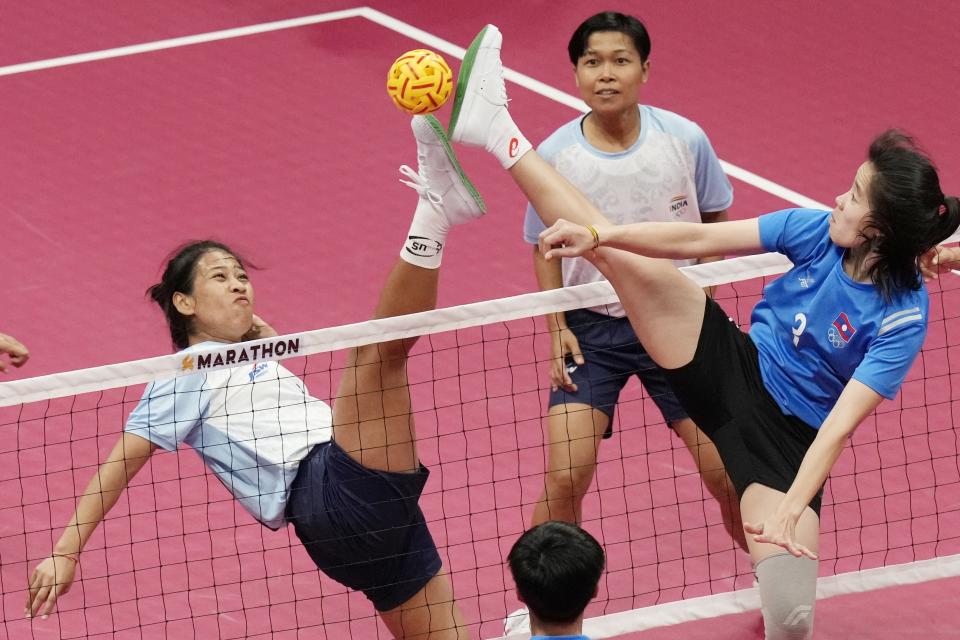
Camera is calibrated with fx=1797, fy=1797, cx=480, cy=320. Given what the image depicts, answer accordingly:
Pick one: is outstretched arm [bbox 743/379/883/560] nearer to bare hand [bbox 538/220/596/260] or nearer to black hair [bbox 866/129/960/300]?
black hair [bbox 866/129/960/300]

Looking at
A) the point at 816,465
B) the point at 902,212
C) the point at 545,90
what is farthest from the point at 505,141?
the point at 545,90

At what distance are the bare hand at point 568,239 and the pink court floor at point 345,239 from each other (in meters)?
1.60

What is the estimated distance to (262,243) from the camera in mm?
10289

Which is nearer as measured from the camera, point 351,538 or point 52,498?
point 351,538

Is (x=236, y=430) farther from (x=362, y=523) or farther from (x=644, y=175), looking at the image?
(x=644, y=175)

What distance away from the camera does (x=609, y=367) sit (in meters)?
7.30

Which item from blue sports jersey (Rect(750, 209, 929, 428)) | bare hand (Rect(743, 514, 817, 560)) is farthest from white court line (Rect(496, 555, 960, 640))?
bare hand (Rect(743, 514, 817, 560))

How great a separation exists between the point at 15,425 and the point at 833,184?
198 inches

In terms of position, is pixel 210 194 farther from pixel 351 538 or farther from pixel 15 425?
pixel 351 538

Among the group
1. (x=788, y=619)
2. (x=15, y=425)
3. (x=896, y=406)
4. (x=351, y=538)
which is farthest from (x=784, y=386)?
(x=15, y=425)

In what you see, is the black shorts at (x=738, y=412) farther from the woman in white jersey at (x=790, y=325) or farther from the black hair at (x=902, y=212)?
the black hair at (x=902, y=212)

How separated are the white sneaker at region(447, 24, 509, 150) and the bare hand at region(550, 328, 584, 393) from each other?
2.81 ft

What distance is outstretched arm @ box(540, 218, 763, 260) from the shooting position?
6.16 m

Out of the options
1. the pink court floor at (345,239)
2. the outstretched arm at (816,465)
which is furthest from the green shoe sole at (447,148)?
the outstretched arm at (816,465)
